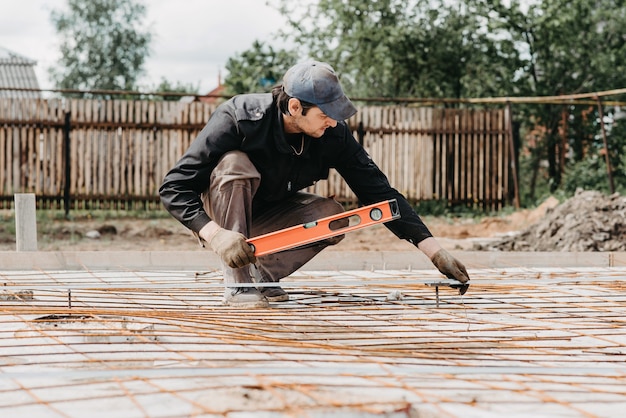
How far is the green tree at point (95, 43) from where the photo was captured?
88.2ft

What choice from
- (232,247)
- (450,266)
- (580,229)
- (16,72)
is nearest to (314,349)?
(232,247)

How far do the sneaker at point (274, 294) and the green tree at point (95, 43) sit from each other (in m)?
24.4

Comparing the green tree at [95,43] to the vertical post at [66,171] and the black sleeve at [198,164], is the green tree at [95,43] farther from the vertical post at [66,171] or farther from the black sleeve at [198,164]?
the black sleeve at [198,164]

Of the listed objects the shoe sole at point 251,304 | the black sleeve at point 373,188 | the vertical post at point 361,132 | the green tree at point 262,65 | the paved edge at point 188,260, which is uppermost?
the green tree at point 262,65

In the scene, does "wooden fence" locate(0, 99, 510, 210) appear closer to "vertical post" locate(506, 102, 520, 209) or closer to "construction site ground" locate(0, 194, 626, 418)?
"vertical post" locate(506, 102, 520, 209)

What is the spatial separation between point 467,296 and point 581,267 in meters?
1.80

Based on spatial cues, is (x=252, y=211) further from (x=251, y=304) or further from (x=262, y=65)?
(x=262, y=65)

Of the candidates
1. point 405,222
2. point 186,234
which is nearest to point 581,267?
point 405,222

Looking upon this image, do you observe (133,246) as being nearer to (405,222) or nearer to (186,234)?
(186,234)

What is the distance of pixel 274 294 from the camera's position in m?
3.77

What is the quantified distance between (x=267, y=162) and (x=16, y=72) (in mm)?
22282

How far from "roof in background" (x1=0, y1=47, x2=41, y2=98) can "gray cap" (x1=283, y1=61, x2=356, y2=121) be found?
20.7m

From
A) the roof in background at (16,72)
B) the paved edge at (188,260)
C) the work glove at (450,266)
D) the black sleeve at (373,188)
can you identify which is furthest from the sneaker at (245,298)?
the roof in background at (16,72)

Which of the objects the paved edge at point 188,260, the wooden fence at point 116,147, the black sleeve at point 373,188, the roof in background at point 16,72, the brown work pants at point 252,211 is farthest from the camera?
the roof in background at point 16,72
